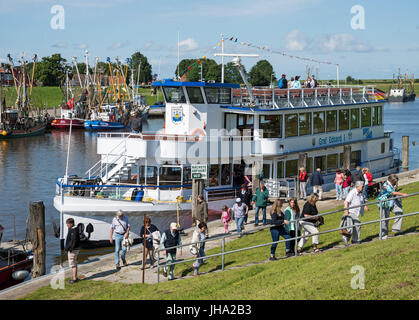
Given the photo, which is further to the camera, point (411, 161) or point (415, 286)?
point (411, 161)

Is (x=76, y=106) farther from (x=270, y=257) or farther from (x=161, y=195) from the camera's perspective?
(x=270, y=257)

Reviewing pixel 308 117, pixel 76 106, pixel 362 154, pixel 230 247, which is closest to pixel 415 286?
pixel 230 247

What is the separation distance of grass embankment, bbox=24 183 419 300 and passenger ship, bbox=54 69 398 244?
692cm

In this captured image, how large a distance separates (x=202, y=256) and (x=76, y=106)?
3505 inches

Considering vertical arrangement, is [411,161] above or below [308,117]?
below

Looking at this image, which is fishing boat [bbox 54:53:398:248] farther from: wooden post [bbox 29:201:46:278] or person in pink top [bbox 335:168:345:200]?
wooden post [bbox 29:201:46:278]

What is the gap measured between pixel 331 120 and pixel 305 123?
273 centimetres

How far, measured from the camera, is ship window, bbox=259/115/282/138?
86.3 ft

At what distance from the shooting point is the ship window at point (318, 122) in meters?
29.4

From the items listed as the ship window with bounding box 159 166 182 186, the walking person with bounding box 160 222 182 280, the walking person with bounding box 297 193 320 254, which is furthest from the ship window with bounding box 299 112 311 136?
the walking person with bounding box 160 222 182 280

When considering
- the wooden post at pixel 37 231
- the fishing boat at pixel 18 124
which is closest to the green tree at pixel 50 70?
the fishing boat at pixel 18 124

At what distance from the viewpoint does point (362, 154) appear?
33.5 metres

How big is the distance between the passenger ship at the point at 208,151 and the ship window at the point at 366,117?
3.21 m

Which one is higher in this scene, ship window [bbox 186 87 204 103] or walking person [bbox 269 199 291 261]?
ship window [bbox 186 87 204 103]
